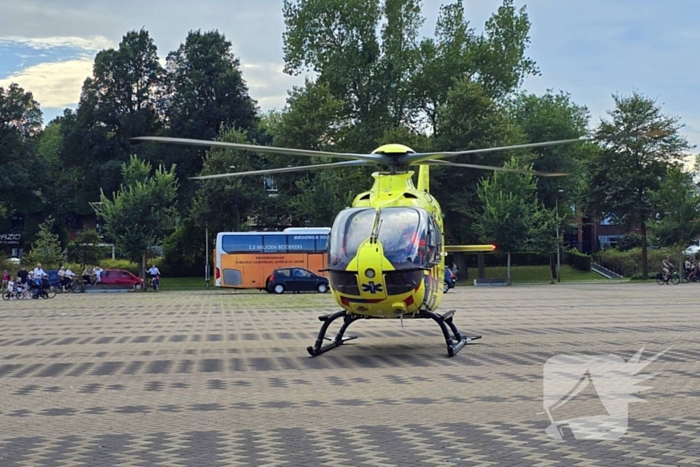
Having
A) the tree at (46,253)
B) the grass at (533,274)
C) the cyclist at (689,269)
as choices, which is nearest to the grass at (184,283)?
the tree at (46,253)

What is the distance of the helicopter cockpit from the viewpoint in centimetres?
1505

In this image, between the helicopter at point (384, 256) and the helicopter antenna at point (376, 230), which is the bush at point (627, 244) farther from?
the helicopter antenna at point (376, 230)

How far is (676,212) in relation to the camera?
57.9m

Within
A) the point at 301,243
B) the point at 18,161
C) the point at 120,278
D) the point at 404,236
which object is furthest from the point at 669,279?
the point at 18,161

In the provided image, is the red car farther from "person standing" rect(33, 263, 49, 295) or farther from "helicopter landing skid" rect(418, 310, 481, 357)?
"helicopter landing skid" rect(418, 310, 481, 357)

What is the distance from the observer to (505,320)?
2402 cm

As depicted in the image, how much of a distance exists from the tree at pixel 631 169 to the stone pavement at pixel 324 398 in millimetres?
40176

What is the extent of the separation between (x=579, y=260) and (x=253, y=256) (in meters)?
36.7

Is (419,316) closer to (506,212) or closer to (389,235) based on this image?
(389,235)

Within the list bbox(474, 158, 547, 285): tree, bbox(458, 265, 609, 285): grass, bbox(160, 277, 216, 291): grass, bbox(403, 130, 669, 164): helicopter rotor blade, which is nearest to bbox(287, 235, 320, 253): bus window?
bbox(474, 158, 547, 285): tree

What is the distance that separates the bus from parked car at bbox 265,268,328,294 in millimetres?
3239

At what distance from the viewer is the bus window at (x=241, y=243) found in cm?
5156

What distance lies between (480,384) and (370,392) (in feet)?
5.11

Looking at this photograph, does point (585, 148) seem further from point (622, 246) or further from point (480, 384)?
point (480, 384)
